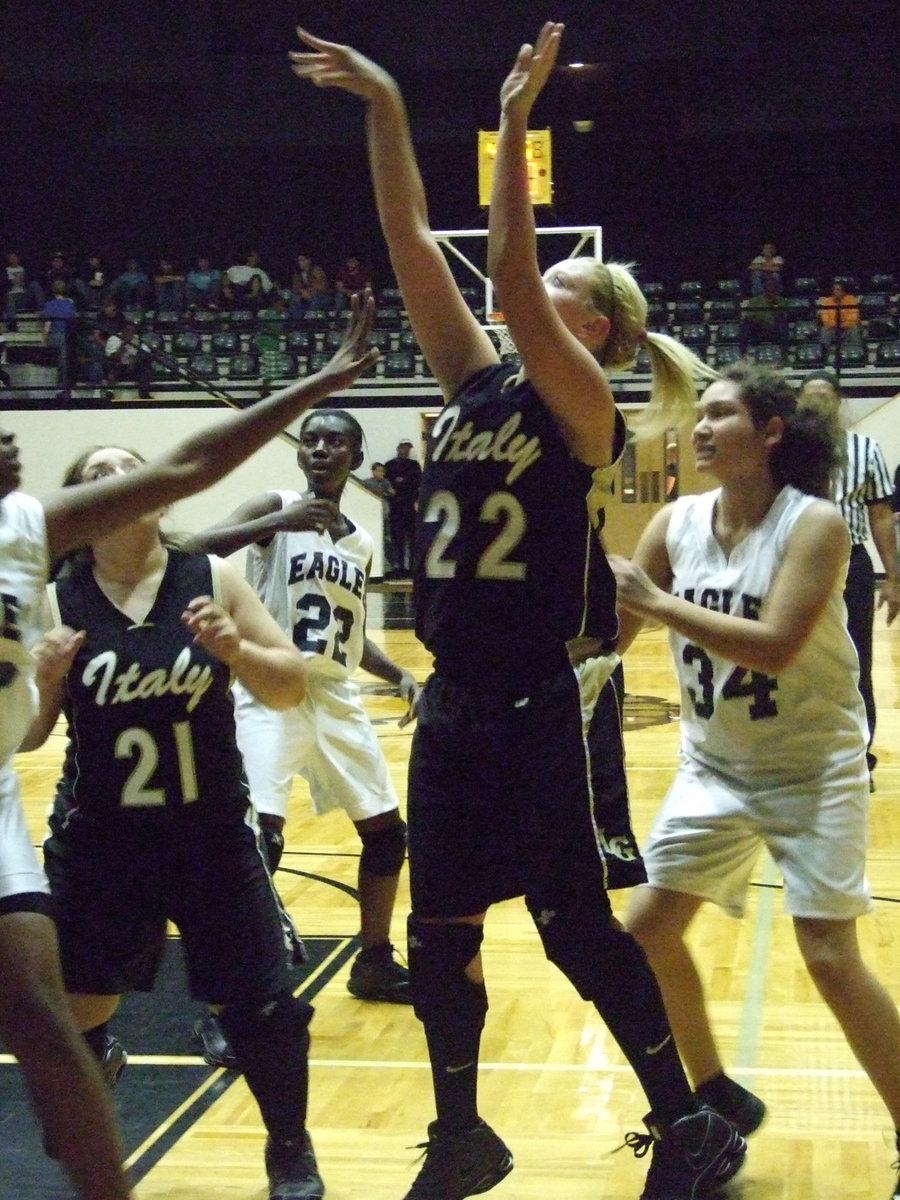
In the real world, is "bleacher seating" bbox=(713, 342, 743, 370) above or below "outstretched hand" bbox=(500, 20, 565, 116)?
below

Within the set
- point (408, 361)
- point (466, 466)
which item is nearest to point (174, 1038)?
point (466, 466)

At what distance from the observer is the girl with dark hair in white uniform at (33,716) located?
2.29 metres

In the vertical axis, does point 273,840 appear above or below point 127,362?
below

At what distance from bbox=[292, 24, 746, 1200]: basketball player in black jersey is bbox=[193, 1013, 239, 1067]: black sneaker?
118 centimetres

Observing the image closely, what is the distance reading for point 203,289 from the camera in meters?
21.8

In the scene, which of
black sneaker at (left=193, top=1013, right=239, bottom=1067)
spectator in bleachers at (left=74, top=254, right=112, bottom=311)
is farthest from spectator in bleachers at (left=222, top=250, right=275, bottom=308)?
black sneaker at (left=193, top=1013, right=239, bottom=1067)

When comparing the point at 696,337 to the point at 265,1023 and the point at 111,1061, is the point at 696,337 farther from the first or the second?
the point at 265,1023

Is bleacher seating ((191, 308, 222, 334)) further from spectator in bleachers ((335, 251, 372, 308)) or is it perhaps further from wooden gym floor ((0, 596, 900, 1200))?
wooden gym floor ((0, 596, 900, 1200))

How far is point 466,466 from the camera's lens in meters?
2.89

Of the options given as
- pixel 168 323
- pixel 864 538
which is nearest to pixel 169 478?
pixel 864 538

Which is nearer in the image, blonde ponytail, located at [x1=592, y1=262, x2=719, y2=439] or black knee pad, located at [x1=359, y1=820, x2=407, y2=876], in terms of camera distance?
blonde ponytail, located at [x1=592, y1=262, x2=719, y2=439]

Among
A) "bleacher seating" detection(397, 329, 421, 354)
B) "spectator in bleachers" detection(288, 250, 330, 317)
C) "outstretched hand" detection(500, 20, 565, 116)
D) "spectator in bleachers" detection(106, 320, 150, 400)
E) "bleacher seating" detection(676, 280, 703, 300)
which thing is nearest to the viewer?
"outstretched hand" detection(500, 20, 565, 116)

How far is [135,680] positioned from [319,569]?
183 centimetres

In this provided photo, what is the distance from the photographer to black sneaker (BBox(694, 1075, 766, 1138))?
337 centimetres
